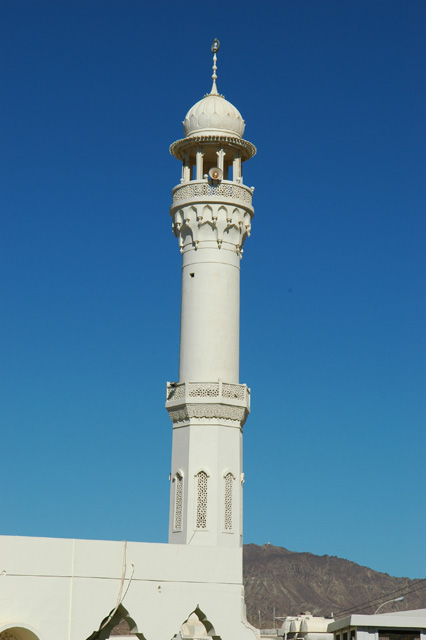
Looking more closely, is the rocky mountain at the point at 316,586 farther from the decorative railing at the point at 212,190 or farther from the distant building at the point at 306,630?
the decorative railing at the point at 212,190

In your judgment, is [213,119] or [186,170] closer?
[213,119]

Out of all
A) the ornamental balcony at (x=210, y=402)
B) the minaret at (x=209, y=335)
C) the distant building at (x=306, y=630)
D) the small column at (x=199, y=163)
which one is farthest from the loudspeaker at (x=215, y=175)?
the distant building at (x=306, y=630)

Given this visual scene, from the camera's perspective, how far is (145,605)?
21.9 m

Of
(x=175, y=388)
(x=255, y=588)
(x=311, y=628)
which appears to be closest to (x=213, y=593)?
(x=175, y=388)

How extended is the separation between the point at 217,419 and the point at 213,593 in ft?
19.3

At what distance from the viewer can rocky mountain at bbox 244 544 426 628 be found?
354ft

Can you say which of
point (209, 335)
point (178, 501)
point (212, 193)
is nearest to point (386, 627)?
point (178, 501)

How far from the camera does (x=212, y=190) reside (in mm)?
29172

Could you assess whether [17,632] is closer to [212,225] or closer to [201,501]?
[201,501]

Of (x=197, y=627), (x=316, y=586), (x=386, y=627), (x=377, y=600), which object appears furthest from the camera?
(x=316, y=586)

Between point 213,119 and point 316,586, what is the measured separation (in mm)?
96126

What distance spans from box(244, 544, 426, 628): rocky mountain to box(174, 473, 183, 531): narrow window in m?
79.4

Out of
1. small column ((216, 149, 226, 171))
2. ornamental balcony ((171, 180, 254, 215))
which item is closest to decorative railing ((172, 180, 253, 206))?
ornamental balcony ((171, 180, 254, 215))

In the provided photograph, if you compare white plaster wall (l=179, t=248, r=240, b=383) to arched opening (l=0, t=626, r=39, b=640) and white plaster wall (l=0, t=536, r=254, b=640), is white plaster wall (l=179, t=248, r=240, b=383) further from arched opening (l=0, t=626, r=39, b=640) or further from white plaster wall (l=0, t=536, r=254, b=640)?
arched opening (l=0, t=626, r=39, b=640)
